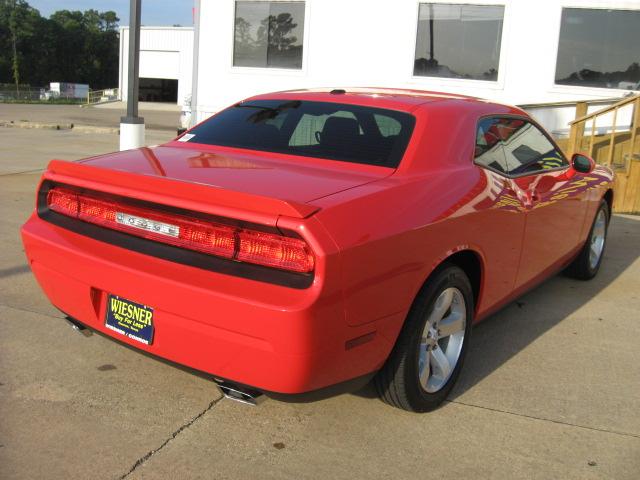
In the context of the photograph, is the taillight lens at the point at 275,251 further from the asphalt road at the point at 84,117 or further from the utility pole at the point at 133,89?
the asphalt road at the point at 84,117

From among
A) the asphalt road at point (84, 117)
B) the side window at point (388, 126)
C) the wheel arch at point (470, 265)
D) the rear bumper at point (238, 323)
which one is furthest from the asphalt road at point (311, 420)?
the asphalt road at point (84, 117)

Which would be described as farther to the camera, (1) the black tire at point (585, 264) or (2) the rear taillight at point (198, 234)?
(1) the black tire at point (585, 264)

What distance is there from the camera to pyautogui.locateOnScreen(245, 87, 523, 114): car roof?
13.0 feet

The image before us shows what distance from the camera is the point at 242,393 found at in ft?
9.19

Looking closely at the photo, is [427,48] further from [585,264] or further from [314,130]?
[314,130]

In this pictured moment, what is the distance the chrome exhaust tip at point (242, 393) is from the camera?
2777 millimetres

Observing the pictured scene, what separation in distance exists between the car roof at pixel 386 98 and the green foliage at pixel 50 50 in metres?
85.8

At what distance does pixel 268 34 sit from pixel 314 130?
964cm

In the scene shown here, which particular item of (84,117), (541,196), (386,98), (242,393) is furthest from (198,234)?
(84,117)

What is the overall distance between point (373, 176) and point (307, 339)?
103 cm

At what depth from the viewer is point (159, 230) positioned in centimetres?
294

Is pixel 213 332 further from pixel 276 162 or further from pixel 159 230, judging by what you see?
pixel 276 162

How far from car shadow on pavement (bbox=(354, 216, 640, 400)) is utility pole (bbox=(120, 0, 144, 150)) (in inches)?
226

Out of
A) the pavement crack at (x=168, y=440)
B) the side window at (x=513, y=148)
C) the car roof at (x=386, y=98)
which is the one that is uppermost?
the car roof at (x=386, y=98)
